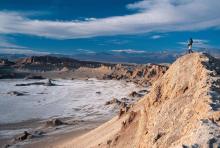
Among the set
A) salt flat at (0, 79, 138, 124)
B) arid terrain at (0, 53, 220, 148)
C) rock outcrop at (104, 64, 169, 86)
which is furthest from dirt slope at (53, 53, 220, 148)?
rock outcrop at (104, 64, 169, 86)

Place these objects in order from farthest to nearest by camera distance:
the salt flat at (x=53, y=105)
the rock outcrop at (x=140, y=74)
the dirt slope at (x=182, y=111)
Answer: the rock outcrop at (x=140, y=74) < the salt flat at (x=53, y=105) < the dirt slope at (x=182, y=111)

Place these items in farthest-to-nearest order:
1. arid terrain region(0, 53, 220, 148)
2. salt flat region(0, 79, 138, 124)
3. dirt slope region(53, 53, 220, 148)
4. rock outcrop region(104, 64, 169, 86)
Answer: rock outcrop region(104, 64, 169, 86) → salt flat region(0, 79, 138, 124) → arid terrain region(0, 53, 220, 148) → dirt slope region(53, 53, 220, 148)

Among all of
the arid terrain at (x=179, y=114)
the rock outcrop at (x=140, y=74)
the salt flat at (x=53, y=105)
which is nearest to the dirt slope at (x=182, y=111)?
the arid terrain at (x=179, y=114)

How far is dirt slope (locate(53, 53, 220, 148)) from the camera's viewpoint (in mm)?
6820

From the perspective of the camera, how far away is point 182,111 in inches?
355

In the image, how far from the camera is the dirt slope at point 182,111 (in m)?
6.82

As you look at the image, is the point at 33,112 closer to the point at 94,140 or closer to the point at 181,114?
the point at 94,140

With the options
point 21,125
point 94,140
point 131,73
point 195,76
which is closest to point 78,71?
point 131,73

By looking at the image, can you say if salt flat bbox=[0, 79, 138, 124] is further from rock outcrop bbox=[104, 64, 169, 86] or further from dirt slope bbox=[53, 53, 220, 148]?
dirt slope bbox=[53, 53, 220, 148]

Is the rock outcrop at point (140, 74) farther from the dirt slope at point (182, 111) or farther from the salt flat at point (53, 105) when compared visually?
the dirt slope at point (182, 111)

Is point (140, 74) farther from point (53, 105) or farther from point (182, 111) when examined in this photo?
point (182, 111)

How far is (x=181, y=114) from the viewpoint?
8930 mm

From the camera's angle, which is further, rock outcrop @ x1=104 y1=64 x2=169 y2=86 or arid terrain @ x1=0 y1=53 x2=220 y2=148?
rock outcrop @ x1=104 y1=64 x2=169 y2=86

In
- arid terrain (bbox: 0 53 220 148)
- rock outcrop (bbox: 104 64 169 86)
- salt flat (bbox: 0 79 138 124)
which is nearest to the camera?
arid terrain (bbox: 0 53 220 148)
